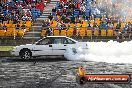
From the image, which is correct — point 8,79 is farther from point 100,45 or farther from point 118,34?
point 118,34

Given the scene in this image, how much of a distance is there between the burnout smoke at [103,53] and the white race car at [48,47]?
1.16ft

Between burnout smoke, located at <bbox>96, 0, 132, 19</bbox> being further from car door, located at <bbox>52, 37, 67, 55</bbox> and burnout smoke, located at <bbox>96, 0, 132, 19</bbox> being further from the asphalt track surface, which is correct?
the asphalt track surface

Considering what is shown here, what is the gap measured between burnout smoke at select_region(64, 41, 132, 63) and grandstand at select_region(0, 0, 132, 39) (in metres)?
5.47

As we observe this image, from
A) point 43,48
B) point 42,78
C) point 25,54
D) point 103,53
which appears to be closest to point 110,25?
point 103,53

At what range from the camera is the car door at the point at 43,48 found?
958 inches

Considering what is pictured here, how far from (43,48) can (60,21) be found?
8.56 m

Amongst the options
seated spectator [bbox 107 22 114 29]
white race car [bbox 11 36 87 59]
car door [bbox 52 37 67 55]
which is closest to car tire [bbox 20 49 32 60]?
white race car [bbox 11 36 87 59]

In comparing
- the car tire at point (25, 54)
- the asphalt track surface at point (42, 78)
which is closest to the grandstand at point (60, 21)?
the car tire at point (25, 54)

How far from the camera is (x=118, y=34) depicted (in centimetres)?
3041

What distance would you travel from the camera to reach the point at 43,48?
24.4 m

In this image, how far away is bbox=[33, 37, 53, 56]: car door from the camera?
24328 mm

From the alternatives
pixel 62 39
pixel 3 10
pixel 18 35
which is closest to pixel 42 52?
pixel 62 39

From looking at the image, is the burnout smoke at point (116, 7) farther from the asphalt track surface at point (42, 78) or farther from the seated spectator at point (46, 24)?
the asphalt track surface at point (42, 78)

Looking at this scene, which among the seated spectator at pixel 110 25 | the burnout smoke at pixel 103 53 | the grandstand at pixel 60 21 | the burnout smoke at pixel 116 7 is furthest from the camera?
the seated spectator at pixel 110 25
